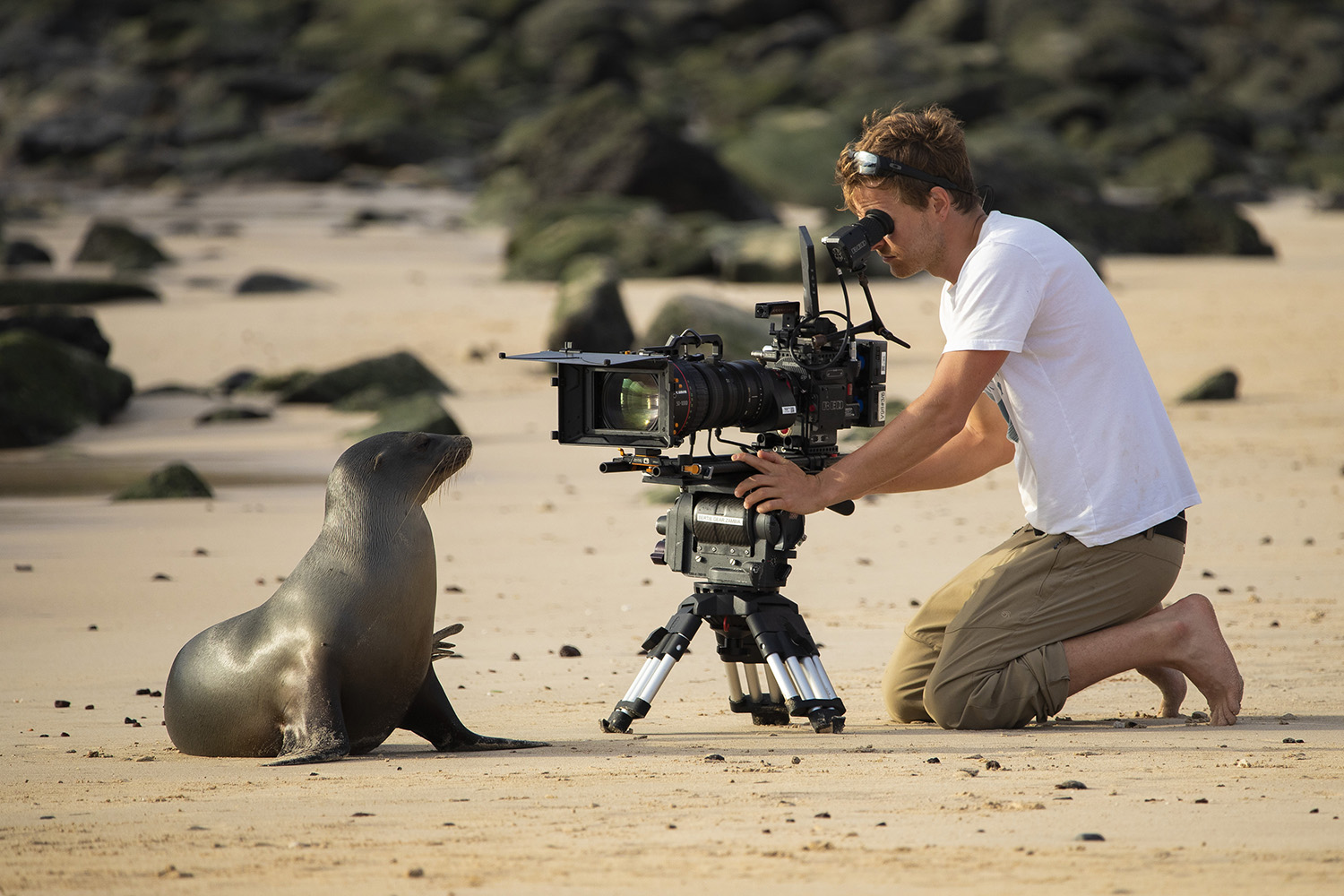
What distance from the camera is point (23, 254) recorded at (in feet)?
69.8

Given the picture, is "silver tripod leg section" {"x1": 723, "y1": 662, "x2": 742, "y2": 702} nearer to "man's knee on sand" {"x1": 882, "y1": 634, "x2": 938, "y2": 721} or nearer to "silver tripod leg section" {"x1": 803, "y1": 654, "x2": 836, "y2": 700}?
"silver tripod leg section" {"x1": 803, "y1": 654, "x2": 836, "y2": 700}

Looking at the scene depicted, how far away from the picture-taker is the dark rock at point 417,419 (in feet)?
33.8

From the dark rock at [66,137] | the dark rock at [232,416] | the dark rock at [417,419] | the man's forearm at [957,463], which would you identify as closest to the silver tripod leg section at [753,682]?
the man's forearm at [957,463]

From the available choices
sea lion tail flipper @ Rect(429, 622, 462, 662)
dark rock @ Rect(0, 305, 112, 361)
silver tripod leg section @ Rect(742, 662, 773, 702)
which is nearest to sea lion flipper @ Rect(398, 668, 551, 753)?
sea lion tail flipper @ Rect(429, 622, 462, 662)

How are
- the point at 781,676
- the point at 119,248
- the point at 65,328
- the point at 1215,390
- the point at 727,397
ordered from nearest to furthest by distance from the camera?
1. the point at 727,397
2. the point at 781,676
3. the point at 1215,390
4. the point at 65,328
5. the point at 119,248

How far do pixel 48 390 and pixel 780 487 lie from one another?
8.60 meters

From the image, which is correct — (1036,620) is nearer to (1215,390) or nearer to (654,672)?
(654,672)

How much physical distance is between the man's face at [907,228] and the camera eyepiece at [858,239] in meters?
0.04

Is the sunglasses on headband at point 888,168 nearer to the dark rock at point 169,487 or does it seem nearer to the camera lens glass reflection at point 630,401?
the camera lens glass reflection at point 630,401

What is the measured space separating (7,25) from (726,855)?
6445 centimetres

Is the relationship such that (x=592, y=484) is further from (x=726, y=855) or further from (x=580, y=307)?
(x=726, y=855)

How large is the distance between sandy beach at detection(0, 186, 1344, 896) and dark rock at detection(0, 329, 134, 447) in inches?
8.9

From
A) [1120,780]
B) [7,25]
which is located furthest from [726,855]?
[7,25]

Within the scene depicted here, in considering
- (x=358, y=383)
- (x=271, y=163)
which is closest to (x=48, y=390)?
(x=358, y=383)
